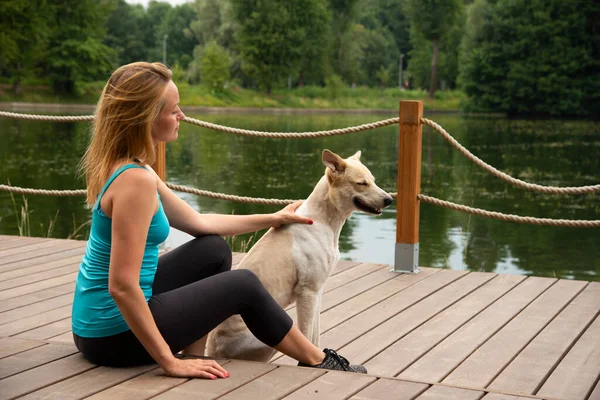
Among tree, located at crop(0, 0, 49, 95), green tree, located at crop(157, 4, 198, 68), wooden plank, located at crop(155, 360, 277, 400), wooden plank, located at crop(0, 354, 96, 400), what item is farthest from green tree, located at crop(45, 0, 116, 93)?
wooden plank, located at crop(155, 360, 277, 400)

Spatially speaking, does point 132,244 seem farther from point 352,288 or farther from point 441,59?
point 441,59

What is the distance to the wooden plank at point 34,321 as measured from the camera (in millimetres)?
3875

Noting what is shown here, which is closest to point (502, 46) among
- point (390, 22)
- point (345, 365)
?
point (390, 22)

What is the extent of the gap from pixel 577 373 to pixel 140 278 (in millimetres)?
1849

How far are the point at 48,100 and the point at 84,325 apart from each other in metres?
49.6

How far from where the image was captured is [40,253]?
5793 millimetres

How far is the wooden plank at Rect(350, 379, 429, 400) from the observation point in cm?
270

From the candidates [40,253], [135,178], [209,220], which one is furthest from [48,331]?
[40,253]

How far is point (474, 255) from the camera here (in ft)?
35.9

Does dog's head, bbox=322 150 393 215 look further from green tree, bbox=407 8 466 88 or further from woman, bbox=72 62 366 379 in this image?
green tree, bbox=407 8 466 88

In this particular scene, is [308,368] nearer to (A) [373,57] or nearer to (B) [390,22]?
(A) [373,57]

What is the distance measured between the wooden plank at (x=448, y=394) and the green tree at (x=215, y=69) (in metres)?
50.6

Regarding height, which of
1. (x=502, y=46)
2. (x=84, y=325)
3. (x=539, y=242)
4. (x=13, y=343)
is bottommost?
(x=539, y=242)

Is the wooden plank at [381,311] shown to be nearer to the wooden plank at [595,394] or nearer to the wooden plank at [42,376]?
the wooden plank at [42,376]
